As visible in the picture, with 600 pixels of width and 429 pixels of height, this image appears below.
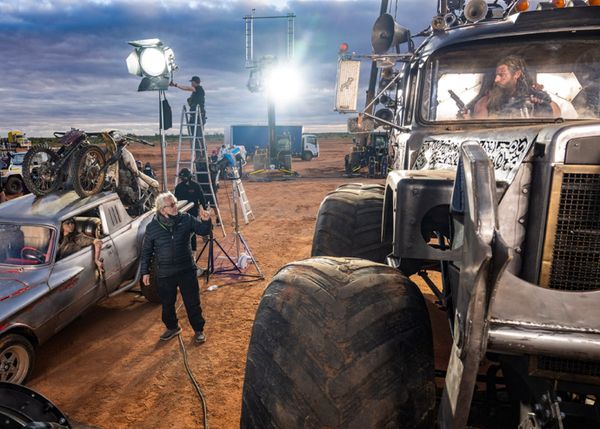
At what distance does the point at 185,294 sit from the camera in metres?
5.30

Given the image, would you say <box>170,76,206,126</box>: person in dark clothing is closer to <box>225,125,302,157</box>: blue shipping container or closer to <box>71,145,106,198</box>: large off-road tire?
<box>71,145,106,198</box>: large off-road tire

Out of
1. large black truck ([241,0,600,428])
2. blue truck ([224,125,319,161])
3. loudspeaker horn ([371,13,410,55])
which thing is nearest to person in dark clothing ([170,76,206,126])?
loudspeaker horn ([371,13,410,55])

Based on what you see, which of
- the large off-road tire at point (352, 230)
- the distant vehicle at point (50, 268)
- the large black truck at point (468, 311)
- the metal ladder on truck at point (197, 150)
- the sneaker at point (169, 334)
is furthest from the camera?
the metal ladder on truck at point (197, 150)

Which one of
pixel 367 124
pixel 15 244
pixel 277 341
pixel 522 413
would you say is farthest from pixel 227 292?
pixel 522 413

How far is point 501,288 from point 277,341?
105cm

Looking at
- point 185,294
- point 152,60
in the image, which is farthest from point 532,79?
point 152,60

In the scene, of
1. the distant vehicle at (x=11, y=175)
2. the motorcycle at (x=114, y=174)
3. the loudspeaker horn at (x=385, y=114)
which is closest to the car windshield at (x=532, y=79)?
the loudspeaker horn at (x=385, y=114)

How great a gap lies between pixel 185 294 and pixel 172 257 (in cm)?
52

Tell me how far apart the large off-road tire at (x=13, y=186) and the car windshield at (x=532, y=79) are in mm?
19333

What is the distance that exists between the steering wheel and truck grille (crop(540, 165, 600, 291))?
5013 mm

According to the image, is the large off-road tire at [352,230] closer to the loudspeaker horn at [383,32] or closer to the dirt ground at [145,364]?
the loudspeaker horn at [383,32]

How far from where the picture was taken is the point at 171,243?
517 centimetres

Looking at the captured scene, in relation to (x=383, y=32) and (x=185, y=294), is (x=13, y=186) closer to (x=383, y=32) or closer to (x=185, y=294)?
(x=185, y=294)

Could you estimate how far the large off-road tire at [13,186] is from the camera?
56.7 ft
